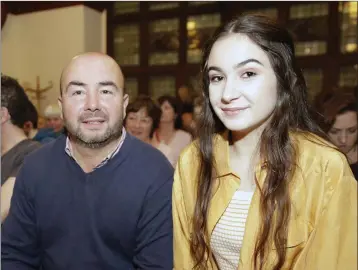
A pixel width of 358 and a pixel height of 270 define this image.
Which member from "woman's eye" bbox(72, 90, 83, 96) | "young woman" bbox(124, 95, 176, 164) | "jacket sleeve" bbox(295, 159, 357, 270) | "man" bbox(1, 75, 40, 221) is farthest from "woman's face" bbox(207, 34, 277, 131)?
"young woman" bbox(124, 95, 176, 164)

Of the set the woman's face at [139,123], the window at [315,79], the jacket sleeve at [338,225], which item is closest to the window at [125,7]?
the window at [315,79]

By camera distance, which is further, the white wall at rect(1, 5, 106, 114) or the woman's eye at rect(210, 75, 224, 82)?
the white wall at rect(1, 5, 106, 114)

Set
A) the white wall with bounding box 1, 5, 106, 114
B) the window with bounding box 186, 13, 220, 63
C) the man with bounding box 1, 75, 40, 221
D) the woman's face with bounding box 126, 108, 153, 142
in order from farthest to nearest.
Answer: the window with bounding box 186, 13, 220, 63, the white wall with bounding box 1, 5, 106, 114, the woman's face with bounding box 126, 108, 153, 142, the man with bounding box 1, 75, 40, 221

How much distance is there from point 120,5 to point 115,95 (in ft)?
13.6

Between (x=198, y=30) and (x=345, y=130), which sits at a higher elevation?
(x=198, y=30)

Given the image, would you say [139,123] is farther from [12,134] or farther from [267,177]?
[267,177]

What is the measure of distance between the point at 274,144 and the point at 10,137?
111cm

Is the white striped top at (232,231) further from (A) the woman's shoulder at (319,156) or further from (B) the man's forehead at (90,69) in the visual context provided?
(B) the man's forehead at (90,69)

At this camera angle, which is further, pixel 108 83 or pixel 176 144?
pixel 176 144

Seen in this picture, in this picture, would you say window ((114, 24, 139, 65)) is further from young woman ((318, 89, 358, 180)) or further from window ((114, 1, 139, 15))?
young woman ((318, 89, 358, 180))

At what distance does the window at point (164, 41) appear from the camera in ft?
15.9

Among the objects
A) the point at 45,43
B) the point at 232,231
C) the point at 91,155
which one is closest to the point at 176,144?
the point at 91,155

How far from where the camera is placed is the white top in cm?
254

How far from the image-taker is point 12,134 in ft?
5.14
